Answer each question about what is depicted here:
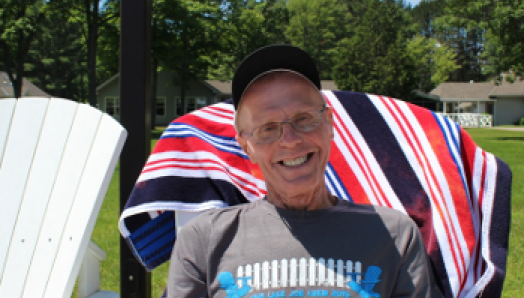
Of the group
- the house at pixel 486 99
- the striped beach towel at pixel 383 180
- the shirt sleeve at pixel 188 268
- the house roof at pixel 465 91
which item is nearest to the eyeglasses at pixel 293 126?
the shirt sleeve at pixel 188 268

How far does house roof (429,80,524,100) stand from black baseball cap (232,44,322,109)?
139 feet

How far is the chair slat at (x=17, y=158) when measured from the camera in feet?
7.29

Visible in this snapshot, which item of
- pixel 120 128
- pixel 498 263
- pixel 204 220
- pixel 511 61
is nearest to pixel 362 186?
pixel 498 263

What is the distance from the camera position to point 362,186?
200cm

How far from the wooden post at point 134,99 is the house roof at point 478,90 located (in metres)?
42.1

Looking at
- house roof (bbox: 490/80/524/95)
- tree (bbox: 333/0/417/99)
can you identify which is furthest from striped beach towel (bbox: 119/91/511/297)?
house roof (bbox: 490/80/524/95)

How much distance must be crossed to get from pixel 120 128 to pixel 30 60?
53.5 m

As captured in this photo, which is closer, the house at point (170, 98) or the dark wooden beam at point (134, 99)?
the dark wooden beam at point (134, 99)

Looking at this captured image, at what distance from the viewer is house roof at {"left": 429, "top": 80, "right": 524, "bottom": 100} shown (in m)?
39.1

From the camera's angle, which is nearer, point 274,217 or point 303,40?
point 274,217

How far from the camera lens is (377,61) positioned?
37.8 m

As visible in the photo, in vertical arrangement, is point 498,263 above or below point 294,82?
below

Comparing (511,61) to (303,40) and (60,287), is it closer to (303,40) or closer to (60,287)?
(60,287)

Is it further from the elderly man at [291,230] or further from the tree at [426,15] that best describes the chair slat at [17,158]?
the tree at [426,15]
